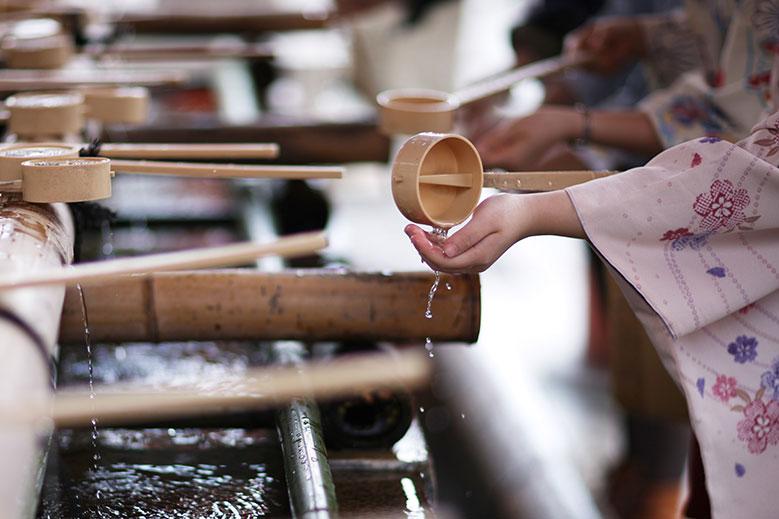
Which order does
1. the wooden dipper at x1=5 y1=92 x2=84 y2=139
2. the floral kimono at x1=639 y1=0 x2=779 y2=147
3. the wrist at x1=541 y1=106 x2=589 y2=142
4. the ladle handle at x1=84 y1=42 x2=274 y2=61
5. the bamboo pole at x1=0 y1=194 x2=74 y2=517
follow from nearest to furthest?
the bamboo pole at x1=0 y1=194 x2=74 y2=517 → the wooden dipper at x1=5 y1=92 x2=84 y2=139 → the floral kimono at x1=639 y1=0 x2=779 y2=147 → the wrist at x1=541 y1=106 x2=589 y2=142 → the ladle handle at x1=84 y1=42 x2=274 y2=61

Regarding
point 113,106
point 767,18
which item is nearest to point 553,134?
point 767,18

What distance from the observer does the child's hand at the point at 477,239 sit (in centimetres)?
169

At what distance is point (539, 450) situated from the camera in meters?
3.19

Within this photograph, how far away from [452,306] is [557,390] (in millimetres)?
3134

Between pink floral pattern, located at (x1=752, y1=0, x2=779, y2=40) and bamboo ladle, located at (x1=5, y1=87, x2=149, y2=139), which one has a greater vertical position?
bamboo ladle, located at (x1=5, y1=87, x2=149, y2=139)

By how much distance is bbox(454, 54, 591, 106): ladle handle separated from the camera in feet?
9.79

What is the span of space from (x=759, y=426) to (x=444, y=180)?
769 mm

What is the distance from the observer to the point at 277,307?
211 centimetres

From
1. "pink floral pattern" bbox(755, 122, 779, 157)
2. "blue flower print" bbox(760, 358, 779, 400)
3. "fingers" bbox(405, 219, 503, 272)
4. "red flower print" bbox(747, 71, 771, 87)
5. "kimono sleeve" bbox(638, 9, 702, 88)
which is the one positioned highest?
"kimono sleeve" bbox(638, 9, 702, 88)

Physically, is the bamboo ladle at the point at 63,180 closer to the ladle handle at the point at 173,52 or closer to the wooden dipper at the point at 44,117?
the wooden dipper at the point at 44,117

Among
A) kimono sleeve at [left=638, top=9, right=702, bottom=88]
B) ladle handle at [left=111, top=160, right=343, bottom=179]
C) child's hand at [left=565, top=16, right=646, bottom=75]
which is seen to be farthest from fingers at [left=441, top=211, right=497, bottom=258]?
child's hand at [left=565, top=16, right=646, bottom=75]

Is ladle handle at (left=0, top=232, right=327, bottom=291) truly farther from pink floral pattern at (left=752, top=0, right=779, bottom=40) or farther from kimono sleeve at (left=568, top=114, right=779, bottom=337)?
pink floral pattern at (left=752, top=0, right=779, bottom=40)

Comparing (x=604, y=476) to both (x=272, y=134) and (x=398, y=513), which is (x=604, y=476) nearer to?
(x=272, y=134)

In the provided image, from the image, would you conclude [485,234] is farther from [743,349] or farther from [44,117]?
[44,117]
